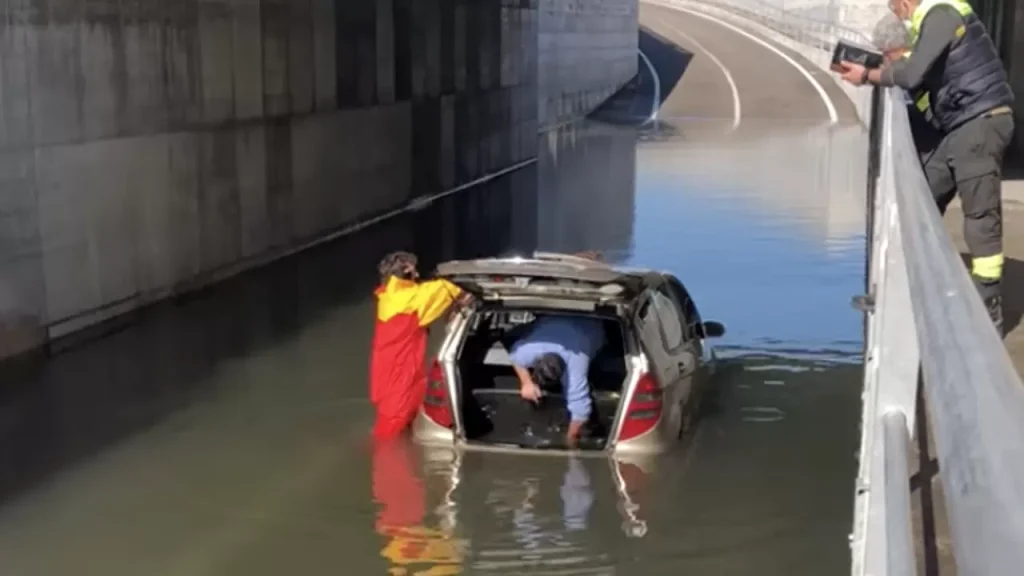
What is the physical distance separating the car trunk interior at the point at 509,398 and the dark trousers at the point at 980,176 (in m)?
2.69

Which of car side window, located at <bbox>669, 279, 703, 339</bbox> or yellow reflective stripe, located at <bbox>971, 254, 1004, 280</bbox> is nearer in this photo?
yellow reflective stripe, located at <bbox>971, 254, 1004, 280</bbox>

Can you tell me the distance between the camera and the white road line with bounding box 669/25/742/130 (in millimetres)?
50969

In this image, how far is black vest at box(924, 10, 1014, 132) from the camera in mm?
7086

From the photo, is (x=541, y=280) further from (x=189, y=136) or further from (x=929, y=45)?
(x=189, y=136)

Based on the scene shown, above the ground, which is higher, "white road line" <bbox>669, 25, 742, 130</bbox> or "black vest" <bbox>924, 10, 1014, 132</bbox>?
"black vest" <bbox>924, 10, 1014, 132</bbox>

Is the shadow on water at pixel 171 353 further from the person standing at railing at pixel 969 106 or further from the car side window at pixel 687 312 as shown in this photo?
the person standing at railing at pixel 969 106

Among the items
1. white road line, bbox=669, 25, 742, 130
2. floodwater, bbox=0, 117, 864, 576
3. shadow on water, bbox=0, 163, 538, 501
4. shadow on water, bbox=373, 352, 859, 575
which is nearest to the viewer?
shadow on water, bbox=373, 352, 859, 575

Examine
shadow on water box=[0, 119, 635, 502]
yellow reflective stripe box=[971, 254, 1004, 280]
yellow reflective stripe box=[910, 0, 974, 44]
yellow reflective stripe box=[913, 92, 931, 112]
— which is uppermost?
yellow reflective stripe box=[910, 0, 974, 44]

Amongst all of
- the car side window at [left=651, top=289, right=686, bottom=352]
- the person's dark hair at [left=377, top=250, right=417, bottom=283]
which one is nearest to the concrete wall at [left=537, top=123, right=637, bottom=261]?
the car side window at [left=651, top=289, right=686, bottom=352]

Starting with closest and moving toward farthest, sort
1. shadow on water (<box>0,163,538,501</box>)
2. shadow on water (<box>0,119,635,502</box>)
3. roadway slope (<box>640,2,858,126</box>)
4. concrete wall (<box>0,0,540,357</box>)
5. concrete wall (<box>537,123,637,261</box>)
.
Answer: shadow on water (<box>0,163,538,501</box>), shadow on water (<box>0,119,635,502</box>), concrete wall (<box>0,0,540,357</box>), concrete wall (<box>537,123,637,261</box>), roadway slope (<box>640,2,858,126</box>)

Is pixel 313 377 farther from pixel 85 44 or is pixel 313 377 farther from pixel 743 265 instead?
pixel 743 265

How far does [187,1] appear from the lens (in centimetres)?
1662

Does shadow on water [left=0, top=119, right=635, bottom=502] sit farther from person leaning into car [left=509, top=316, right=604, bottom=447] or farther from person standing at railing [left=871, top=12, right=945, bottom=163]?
person standing at railing [left=871, top=12, right=945, bottom=163]

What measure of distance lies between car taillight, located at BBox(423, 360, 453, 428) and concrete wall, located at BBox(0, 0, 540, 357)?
16.7 feet
